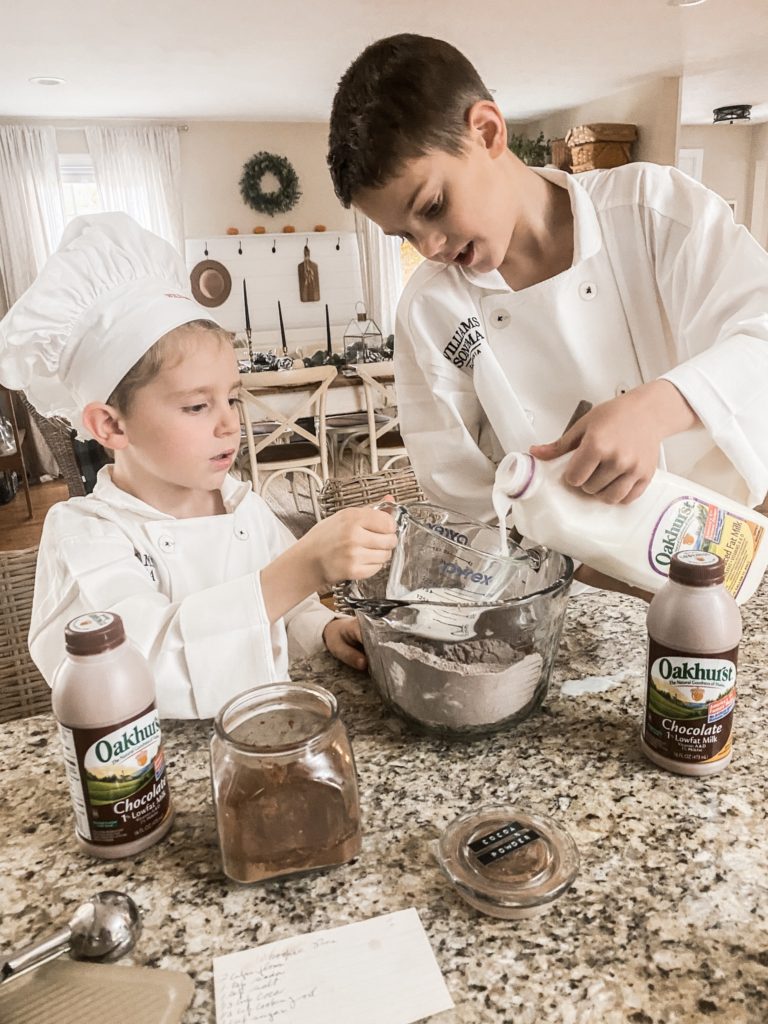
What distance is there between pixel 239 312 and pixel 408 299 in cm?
602

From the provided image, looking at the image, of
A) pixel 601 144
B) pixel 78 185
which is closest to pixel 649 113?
pixel 601 144

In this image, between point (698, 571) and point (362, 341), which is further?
point (362, 341)

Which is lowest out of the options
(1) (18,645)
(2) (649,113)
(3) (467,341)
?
(1) (18,645)

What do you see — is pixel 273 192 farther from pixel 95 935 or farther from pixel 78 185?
pixel 95 935

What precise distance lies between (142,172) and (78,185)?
528mm

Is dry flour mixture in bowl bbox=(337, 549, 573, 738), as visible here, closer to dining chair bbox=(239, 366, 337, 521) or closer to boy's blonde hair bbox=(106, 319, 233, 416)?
boy's blonde hair bbox=(106, 319, 233, 416)

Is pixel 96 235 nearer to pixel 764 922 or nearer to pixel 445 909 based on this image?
pixel 445 909

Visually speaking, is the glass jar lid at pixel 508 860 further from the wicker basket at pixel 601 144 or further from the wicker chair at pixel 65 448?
the wicker basket at pixel 601 144

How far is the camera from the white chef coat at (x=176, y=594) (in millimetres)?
772

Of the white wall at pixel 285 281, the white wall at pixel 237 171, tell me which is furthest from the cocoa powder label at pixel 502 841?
the white wall at pixel 237 171

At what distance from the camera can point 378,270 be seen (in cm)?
708

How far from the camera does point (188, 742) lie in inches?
30.3

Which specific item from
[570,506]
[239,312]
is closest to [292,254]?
[239,312]

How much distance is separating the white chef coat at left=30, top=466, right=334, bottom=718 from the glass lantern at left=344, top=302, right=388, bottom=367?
3085mm
